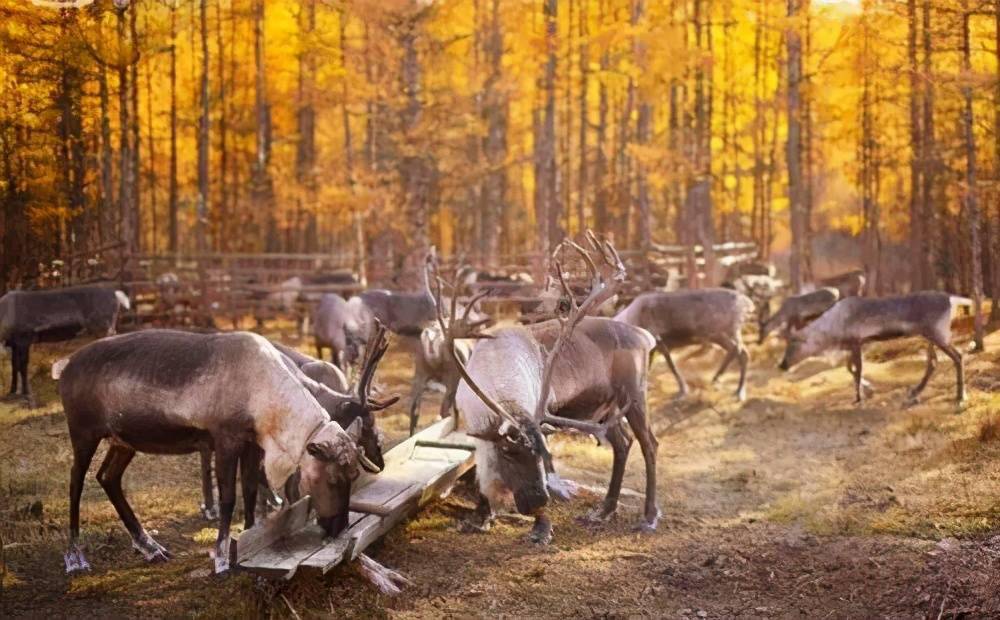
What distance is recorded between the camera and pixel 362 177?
20141mm

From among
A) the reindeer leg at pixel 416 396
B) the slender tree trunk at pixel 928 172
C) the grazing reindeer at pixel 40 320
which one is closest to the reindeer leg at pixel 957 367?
the slender tree trunk at pixel 928 172

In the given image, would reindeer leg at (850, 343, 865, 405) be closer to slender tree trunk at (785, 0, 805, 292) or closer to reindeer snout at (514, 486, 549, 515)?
slender tree trunk at (785, 0, 805, 292)

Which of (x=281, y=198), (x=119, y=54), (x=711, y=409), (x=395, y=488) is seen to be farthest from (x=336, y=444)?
(x=281, y=198)

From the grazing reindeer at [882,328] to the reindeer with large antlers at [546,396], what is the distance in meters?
5.57

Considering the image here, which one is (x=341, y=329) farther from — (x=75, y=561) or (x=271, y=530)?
(x=271, y=530)

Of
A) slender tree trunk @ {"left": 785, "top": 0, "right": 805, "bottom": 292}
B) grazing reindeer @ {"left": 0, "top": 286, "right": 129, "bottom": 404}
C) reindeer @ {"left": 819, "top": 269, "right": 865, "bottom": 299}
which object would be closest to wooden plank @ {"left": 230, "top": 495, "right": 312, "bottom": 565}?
grazing reindeer @ {"left": 0, "top": 286, "right": 129, "bottom": 404}

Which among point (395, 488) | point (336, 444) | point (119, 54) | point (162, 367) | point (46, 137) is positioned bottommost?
point (395, 488)

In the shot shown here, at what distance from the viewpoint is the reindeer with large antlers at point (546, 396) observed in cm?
611

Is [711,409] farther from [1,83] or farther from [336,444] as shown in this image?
[1,83]

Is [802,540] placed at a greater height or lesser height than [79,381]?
lesser

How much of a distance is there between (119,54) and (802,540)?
6.74 m

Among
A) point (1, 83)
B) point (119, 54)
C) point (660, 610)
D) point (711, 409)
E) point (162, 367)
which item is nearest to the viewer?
point (660, 610)

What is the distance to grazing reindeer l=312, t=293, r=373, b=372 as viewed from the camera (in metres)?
12.5


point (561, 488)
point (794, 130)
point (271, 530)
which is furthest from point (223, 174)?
point (271, 530)
